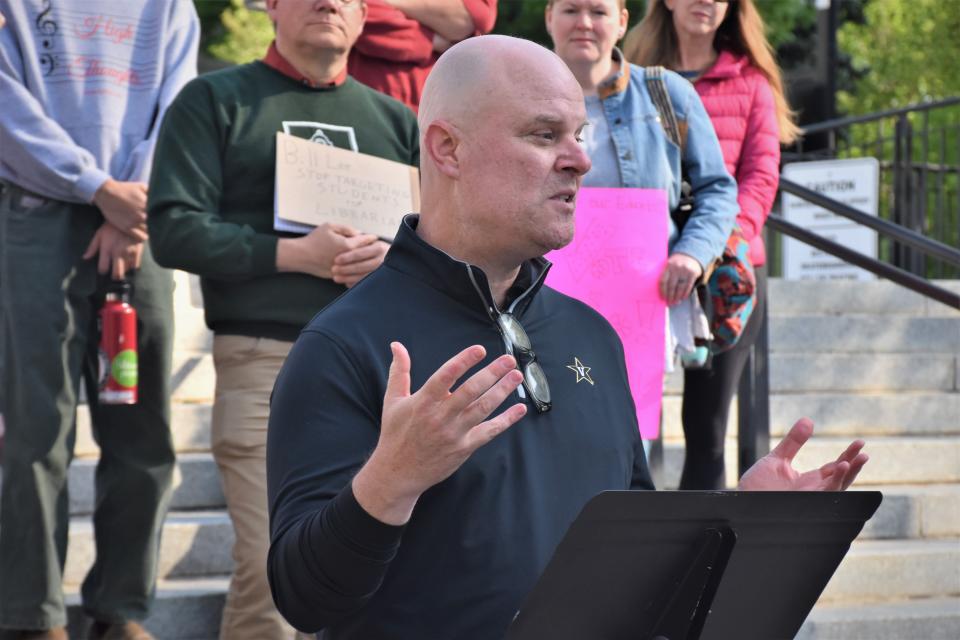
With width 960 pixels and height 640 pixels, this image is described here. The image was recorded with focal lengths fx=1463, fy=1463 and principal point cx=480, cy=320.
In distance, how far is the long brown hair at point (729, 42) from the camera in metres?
5.13

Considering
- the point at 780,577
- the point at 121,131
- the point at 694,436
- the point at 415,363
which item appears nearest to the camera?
the point at 780,577

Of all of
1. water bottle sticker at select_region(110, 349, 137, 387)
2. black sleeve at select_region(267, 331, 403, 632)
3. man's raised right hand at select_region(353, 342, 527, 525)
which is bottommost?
water bottle sticker at select_region(110, 349, 137, 387)

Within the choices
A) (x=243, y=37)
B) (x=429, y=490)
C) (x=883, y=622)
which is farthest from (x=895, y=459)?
(x=243, y=37)

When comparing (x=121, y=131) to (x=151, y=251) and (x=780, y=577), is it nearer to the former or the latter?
(x=151, y=251)

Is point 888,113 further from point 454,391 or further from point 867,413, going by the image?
point 454,391

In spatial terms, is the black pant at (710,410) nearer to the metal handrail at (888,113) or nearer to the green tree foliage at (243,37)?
the metal handrail at (888,113)

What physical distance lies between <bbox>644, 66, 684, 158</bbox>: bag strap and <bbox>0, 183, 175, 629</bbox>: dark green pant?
1.63 meters

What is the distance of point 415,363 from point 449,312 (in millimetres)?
141

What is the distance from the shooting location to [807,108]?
66.9 ft

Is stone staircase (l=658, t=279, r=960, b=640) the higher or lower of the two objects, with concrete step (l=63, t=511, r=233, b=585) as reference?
lower

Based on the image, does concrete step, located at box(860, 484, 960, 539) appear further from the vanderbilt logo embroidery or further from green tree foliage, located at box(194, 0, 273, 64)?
green tree foliage, located at box(194, 0, 273, 64)

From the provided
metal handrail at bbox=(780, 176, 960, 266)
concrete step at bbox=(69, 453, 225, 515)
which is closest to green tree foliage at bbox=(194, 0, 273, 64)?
metal handrail at bbox=(780, 176, 960, 266)

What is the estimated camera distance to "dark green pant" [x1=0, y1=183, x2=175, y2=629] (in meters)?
4.19

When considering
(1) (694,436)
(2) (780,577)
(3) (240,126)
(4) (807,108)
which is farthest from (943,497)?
(4) (807,108)
